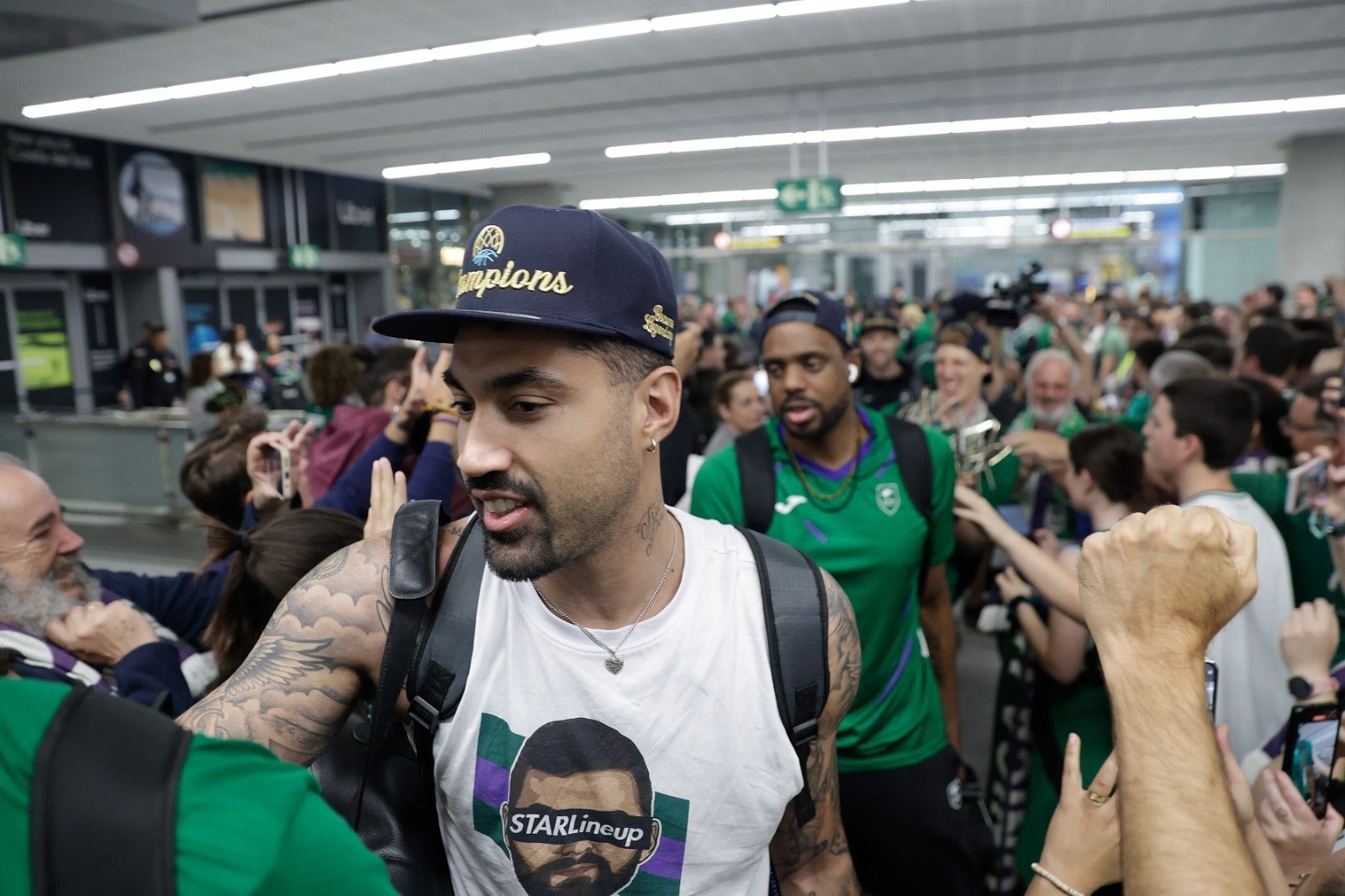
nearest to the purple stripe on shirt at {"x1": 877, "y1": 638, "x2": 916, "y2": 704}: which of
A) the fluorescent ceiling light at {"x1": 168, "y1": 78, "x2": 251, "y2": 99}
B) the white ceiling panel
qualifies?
the white ceiling panel

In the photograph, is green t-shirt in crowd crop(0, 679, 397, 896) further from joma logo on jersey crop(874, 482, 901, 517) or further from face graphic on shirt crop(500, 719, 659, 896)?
joma logo on jersey crop(874, 482, 901, 517)

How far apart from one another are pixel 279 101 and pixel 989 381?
9911mm

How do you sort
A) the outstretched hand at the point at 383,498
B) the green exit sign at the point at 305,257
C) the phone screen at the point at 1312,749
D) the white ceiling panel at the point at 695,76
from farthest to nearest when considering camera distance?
the green exit sign at the point at 305,257 < the white ceiling panel at the point at 695,76 < the outstretched hand at the point at 383,498 < the phone screen at the point at 1312,749

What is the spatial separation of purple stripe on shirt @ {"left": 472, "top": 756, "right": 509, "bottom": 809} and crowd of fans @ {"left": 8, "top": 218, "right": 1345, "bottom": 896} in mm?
542

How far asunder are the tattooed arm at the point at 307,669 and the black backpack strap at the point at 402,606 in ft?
0.14

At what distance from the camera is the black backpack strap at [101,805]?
1.85ft

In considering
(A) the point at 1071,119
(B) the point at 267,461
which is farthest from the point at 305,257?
(B) the point at 267,461

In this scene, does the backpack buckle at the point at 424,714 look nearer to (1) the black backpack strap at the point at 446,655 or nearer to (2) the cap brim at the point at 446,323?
(1) the black backpack strap at the point at 446,655

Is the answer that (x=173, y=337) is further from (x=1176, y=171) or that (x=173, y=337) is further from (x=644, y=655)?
(x=1176, y=171)

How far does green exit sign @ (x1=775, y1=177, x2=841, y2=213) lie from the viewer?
11836 millimetres

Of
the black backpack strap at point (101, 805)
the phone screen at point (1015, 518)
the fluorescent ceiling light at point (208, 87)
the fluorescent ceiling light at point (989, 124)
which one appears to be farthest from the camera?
the fluorescent ceiling light at point (989, 124)

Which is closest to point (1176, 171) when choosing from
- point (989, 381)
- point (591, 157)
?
point (591, 157)

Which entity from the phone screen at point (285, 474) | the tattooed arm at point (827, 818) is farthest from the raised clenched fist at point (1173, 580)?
the phone screen at point (285, 474)

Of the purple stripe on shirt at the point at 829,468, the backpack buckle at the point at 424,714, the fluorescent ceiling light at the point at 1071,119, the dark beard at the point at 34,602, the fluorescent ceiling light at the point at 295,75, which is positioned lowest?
the dark beard at the point at 34,602
